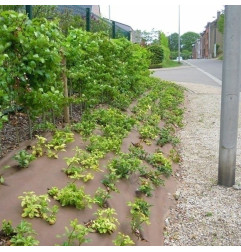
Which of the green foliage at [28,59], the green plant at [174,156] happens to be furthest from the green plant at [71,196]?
the green plant at [174,156]

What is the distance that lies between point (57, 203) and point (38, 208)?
9.8 inches

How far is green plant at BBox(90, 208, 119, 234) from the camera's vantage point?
Answer: 2967 mm

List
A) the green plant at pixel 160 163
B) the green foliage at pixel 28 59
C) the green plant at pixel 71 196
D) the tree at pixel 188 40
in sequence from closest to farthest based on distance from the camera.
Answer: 1. the green plant at pixel 71 196
2. the green foliage at pixel 28 59
3. the green plant at pixel 160 163
4. the tree at pixel 188 40

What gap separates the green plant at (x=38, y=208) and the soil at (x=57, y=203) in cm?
4

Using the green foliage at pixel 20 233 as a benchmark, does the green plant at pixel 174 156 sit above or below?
below

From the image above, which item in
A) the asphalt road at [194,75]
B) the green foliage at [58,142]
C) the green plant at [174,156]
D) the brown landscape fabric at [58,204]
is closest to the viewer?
the brown landscape fabric at [58,204]

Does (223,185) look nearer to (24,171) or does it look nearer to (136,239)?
(136,239)

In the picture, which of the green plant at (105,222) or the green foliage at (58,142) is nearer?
the green plant at (105,222)

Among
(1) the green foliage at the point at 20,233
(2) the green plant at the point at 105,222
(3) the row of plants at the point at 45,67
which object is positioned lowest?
(2) the green plant at the point at 105,222

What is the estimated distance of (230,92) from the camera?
435 centimetres

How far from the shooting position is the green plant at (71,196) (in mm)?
3117

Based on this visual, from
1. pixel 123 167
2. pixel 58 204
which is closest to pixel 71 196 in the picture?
pixel 58 204

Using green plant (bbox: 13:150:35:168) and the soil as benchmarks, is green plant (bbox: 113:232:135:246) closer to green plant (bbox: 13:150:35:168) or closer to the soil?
the soil

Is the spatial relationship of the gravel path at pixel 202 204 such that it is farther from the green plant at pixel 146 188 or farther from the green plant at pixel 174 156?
the green plant at pixel 146 188
